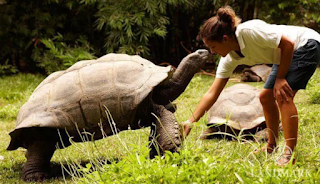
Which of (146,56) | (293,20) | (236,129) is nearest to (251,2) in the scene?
(293,20)

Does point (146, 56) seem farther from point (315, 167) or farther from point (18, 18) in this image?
point (315, 167)

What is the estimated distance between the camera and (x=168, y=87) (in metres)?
3.62

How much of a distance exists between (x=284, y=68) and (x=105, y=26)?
639 centimetres

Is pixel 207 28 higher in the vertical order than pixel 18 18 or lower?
higher

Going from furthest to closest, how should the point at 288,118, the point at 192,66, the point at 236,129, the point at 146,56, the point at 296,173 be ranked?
the point at 146,56 → the point at 236,129 → the point at 192,66 → the point at 288,118 → the point at 296,173

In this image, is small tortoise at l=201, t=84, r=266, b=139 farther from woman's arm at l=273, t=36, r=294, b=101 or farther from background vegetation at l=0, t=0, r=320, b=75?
background vegetation at l=0, t=0, r=320, b=75

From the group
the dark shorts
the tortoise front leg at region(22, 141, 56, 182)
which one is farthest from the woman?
the tortoise front leg at region(22, 141, 56, 182)

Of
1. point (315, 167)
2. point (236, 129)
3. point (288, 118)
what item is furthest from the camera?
point (236, 129)

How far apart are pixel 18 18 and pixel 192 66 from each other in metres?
6.80

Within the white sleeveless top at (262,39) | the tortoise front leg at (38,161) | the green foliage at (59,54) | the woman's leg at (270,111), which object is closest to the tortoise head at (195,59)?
the white sleeveless top at (262,39)

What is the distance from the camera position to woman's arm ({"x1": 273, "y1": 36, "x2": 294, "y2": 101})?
2885 mm

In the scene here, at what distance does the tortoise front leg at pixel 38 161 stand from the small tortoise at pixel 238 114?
1536 mm

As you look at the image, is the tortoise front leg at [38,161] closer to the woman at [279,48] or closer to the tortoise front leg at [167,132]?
the tortoise front leg at [167,132]

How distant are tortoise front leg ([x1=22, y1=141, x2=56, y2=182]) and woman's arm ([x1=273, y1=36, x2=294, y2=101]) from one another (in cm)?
195
